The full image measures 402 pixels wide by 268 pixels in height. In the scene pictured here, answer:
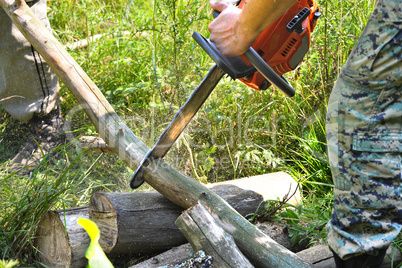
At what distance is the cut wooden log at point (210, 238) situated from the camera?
1854 mm

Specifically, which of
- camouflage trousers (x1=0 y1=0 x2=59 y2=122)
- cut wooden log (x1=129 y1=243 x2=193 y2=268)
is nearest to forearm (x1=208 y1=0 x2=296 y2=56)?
cut wooden log (x1=129 y1=243 x2=193 y2=268)

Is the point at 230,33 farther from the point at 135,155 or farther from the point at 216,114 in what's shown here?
the point at 216,114

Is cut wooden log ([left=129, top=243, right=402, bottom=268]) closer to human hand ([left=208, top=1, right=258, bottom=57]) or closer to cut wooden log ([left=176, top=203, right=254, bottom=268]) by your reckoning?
cut wooden log ([left=176, top=203, right=254, bottom=268])

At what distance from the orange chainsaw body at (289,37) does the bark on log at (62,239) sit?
52.1 inches

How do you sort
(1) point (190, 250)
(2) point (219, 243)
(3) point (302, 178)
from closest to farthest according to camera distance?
(2) point (219, 243) → (1) point (190, 250) → (3) point (302, 178)

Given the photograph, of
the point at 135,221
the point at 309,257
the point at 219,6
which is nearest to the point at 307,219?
the point at 309,257

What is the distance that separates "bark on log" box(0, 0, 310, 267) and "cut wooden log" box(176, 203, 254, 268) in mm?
194

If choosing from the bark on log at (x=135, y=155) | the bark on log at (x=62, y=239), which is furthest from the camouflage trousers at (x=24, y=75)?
the bark on log at (x=62, y=239)

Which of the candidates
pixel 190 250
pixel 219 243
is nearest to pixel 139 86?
pixel 190 250

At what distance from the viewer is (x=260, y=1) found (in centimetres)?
166

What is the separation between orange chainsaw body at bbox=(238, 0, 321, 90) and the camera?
79.7 inches

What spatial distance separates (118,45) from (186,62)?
3.05 feet

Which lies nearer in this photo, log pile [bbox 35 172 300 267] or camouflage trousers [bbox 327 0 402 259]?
camouflage trousers [bbox 327 0 402 259]

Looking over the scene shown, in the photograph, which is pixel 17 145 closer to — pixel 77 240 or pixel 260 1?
pixel 77 240
